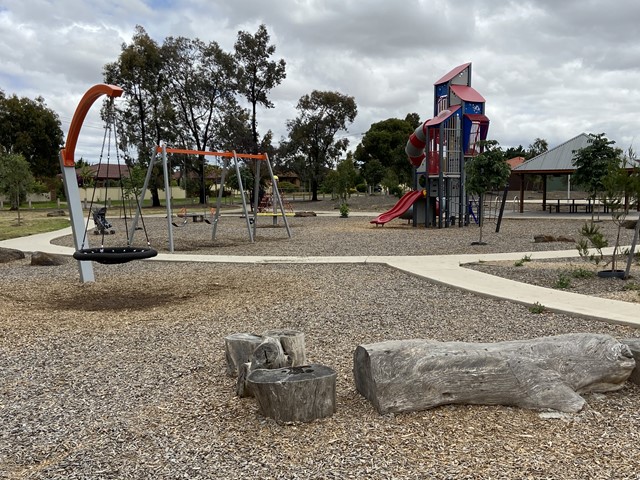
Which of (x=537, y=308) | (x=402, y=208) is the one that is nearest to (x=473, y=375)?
(x=537, y=308)

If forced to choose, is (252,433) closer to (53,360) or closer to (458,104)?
(53,360)

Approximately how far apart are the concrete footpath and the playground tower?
30.3ft

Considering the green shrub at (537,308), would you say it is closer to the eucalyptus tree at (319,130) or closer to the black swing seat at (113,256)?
the black swing seat at (113,256)

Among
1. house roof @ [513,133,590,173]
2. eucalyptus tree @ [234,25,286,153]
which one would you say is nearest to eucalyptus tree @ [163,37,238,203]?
eucalyptus tree @ [234,25,286,153]

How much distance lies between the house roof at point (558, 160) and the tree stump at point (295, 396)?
27.8 metres

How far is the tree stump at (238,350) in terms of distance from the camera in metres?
4.65

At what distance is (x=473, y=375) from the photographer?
4.00 meters

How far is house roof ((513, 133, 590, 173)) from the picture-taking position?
29.4m

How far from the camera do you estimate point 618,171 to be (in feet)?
30.8

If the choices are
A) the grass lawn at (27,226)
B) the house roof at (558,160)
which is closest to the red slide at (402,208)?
the house roof at (558,160)

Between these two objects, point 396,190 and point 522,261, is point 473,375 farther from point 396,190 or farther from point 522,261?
point 396,190

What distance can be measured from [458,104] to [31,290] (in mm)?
17380

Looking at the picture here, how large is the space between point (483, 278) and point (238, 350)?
568cm

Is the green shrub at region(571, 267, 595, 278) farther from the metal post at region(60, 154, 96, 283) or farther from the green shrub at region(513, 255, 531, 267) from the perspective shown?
the metal post at region(60, 154, 96, 283)
